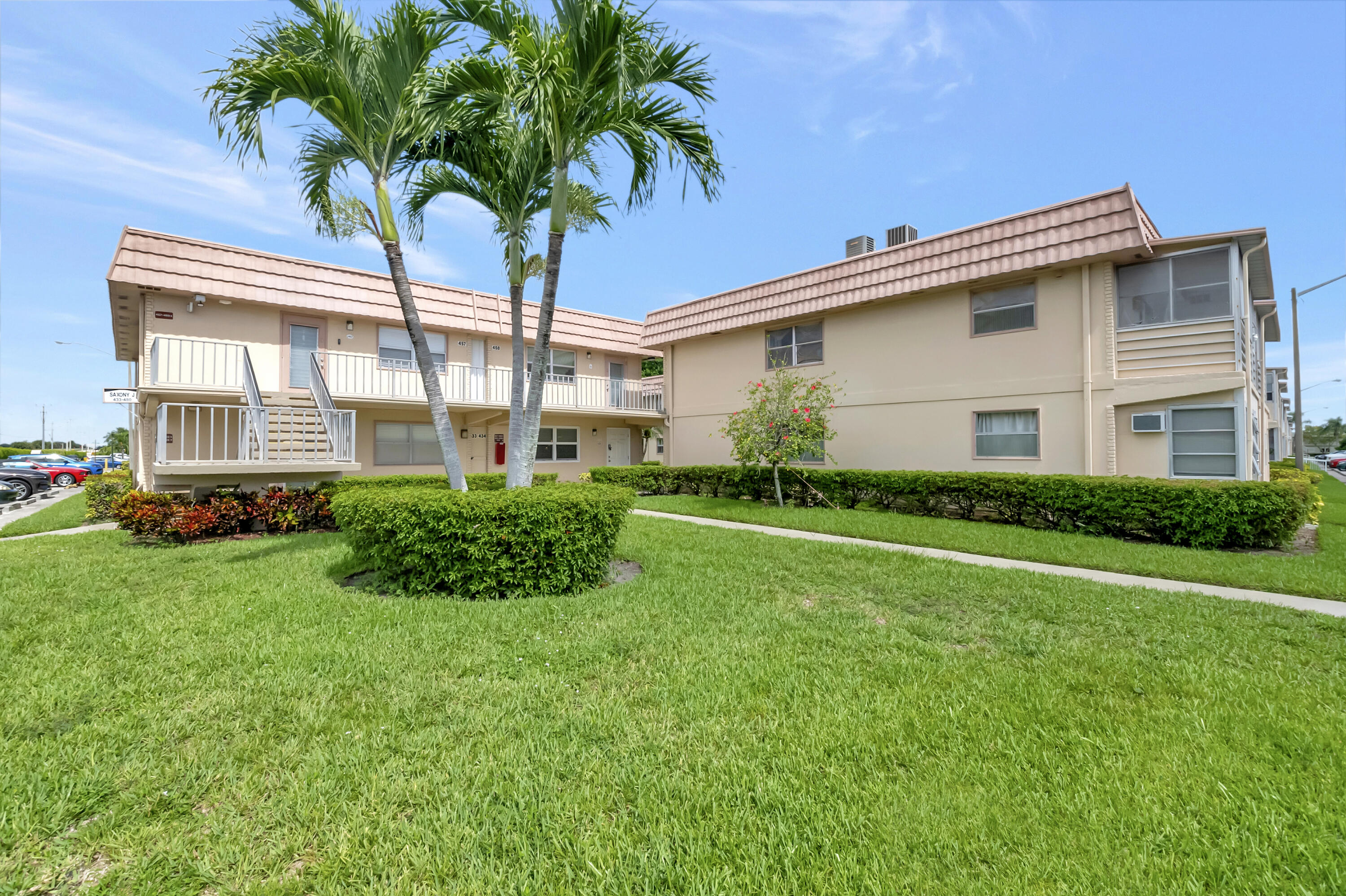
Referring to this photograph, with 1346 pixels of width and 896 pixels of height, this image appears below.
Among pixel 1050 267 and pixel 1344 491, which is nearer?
pixel 1050 267

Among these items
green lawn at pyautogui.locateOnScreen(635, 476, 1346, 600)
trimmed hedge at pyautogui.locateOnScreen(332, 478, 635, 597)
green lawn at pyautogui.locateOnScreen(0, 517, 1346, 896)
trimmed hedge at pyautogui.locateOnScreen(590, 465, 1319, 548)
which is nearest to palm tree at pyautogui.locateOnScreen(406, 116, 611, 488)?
trimmed hedge at pyautogui.locateOnScreen(332, 478, 635, 597)

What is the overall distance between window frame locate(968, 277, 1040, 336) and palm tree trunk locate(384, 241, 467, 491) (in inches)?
419

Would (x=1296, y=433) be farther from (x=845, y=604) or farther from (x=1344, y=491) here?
(x=845, y=604)

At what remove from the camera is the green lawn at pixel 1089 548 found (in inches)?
266

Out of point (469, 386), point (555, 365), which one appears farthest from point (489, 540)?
point (555, 365)

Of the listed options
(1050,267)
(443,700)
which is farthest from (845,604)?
(1050,267)

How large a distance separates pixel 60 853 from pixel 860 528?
9595 mm

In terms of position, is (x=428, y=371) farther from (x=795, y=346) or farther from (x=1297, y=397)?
(x=1297, y=397)

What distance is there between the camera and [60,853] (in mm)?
2322

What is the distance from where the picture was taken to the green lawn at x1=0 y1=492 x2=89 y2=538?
39.2 ft

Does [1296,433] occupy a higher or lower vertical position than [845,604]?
higher

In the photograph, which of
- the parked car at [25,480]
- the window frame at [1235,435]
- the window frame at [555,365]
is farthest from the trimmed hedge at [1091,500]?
the parked car at [25,480]

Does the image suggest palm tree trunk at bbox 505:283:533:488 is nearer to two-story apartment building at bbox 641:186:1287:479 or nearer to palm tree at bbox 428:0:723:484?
palm tree at bbox 428:0:723:484

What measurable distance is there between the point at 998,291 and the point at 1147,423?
377cm
